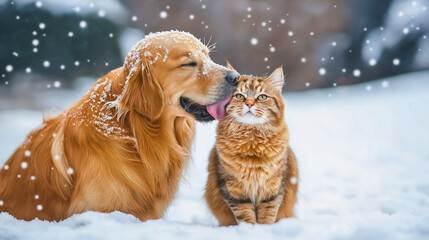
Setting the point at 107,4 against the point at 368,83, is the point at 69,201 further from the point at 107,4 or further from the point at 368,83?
the point at 368,83

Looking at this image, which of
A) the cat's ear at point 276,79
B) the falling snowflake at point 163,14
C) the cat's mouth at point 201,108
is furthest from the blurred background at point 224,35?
the cat's mouth at point 201,108

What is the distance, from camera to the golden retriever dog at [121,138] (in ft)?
5.10

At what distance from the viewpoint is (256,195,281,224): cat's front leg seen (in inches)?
64.6

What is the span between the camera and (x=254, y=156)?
1661 millimetres

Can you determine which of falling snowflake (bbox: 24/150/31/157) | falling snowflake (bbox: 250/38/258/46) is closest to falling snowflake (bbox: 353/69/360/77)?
falling snowflake (bbox: 250/38/258/46)

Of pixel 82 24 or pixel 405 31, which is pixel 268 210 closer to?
pixel 82 24

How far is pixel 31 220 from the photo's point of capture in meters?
A: 1.56

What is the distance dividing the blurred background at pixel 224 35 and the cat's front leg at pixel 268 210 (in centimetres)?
152

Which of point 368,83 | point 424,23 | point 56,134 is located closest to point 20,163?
point 56,134

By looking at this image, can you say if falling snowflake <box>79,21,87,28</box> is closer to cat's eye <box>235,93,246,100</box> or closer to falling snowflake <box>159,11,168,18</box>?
falling snowflake <box>159,11,168,18</box>

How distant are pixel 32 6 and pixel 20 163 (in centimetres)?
203

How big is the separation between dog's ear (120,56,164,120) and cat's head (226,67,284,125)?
1.17 feet

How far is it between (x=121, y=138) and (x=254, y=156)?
2.08ft

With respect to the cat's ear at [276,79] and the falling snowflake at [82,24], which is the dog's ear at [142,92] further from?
the falling snowflake at [82,24]
